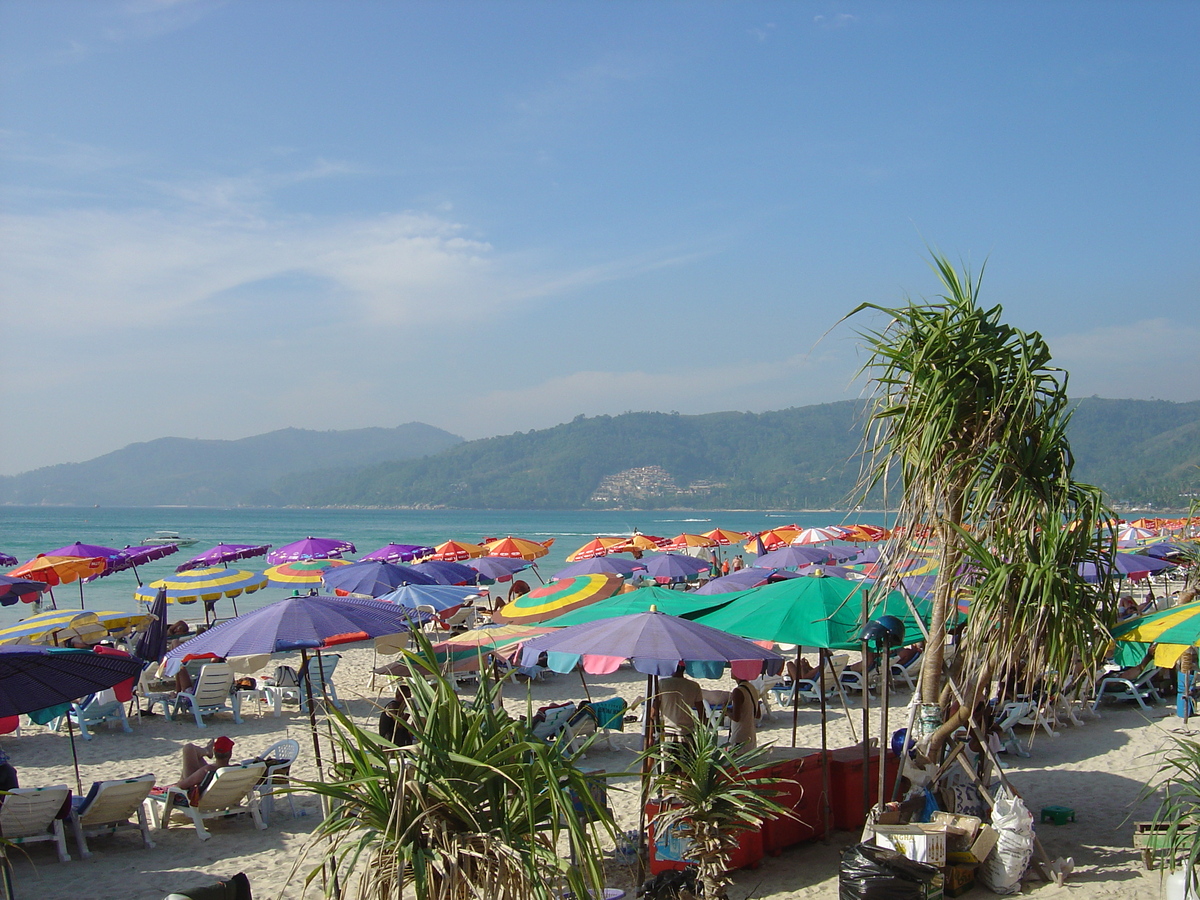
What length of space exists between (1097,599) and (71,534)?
313 feet

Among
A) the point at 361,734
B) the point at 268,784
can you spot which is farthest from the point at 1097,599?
the point at 268,784

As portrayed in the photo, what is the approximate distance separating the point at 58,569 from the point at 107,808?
44.7ft

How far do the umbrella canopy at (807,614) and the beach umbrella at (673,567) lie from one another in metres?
11.0

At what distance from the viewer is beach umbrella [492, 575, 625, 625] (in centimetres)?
929

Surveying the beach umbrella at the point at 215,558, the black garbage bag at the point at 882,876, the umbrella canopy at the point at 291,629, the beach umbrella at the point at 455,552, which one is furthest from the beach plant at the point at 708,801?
the beach umbrella at the point at 215,558

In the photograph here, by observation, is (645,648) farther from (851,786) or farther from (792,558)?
(792,558)

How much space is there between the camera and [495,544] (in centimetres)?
2308

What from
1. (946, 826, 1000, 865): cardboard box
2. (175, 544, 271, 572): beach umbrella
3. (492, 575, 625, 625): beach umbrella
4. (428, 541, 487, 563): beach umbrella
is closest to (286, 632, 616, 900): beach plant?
(946, 826, 1000, 865): cardboard box

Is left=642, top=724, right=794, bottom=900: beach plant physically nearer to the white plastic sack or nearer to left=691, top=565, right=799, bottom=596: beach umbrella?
the white plastic sack

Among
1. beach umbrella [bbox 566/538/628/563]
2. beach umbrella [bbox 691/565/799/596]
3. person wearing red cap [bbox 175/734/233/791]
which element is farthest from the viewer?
beach umbrella [bbox 566/538/628/563]

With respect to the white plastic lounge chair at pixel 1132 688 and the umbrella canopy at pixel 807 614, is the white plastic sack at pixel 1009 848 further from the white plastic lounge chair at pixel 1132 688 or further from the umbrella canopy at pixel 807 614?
the white plastic lounge chair at pixel 1132 688

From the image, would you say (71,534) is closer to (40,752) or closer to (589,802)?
(40,752)

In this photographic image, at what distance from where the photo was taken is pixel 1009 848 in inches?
219

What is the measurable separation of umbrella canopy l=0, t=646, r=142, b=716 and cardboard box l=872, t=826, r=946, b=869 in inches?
198
